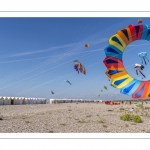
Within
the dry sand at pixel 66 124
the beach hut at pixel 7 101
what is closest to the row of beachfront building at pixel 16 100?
the beach hut at pixel 7 101

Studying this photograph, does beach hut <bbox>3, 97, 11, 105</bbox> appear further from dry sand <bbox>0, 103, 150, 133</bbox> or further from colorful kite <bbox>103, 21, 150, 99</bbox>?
colorful kite <bbox>103, 21, 150, 99</bbox>

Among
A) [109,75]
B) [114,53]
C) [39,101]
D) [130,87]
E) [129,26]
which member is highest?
[129,26]

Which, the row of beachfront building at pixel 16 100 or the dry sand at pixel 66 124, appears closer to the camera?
the dry sand at pixel 66 124

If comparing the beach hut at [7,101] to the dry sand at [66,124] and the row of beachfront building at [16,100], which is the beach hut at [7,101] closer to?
the row of beachfront building at [16,100]

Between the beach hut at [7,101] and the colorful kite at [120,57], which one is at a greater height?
the colorful kite at [120,57]

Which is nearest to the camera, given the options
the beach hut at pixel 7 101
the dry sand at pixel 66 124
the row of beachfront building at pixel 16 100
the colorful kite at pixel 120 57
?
the colorful kite at pixel 120 57

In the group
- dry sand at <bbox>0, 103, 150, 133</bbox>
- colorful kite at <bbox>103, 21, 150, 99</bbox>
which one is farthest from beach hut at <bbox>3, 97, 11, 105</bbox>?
colorful kite at <bbox>103, 21, 150, 99</bbox>

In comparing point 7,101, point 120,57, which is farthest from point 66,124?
point 7,101

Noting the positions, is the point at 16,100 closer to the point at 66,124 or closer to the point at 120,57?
the point at 66,124
